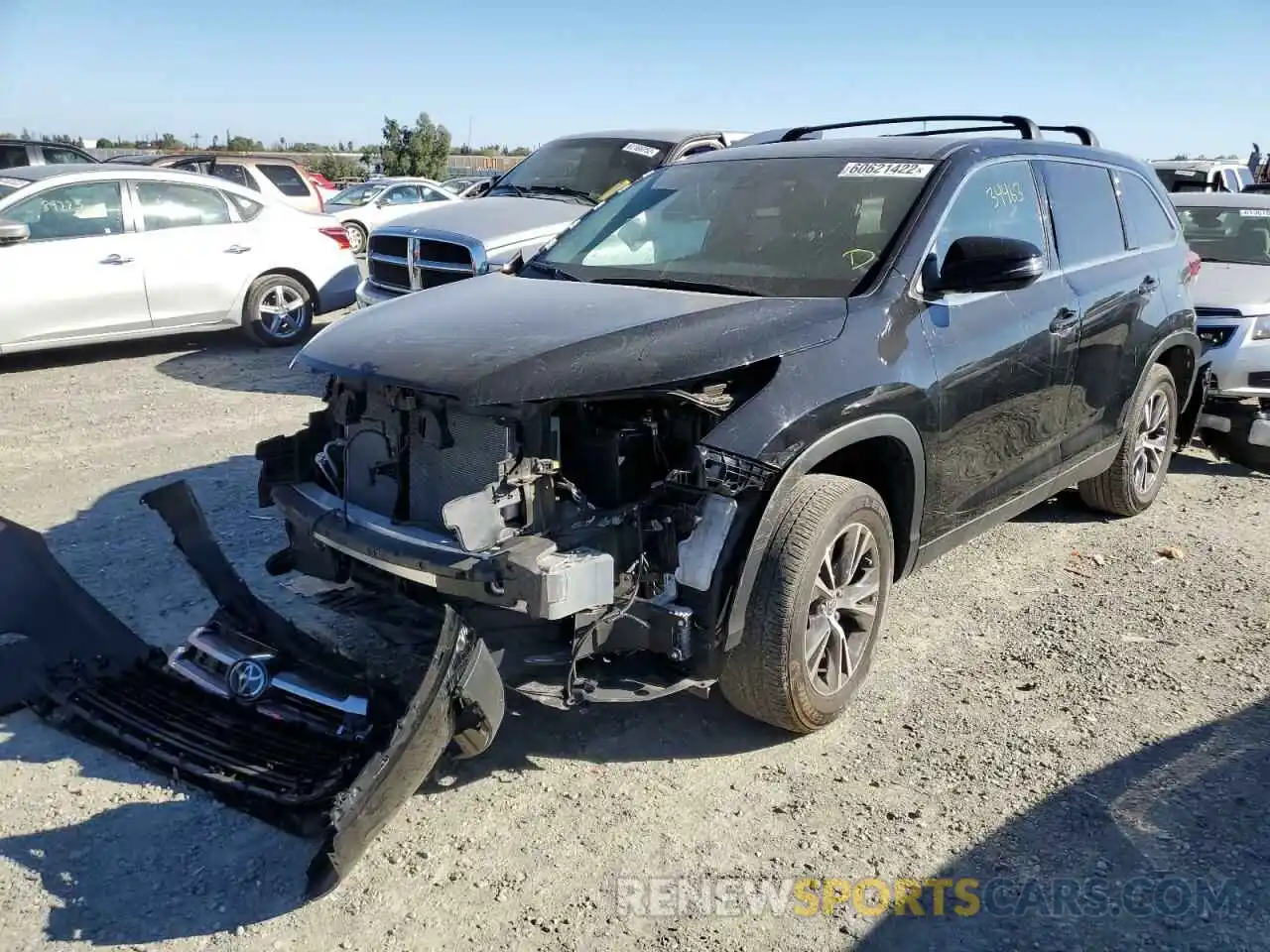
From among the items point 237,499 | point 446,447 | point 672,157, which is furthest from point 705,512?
Result: point 672,157

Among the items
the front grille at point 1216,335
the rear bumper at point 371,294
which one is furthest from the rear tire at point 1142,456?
the rear bumper at point 371,294

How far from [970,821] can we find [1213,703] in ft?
4.51

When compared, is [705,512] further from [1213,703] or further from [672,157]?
[672,157]

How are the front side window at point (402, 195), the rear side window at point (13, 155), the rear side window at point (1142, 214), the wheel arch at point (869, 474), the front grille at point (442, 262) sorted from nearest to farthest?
1. the wheel arch at point (869, 474)
2. the rear side window at point (1142, 214)
3. the front grille at point (442, 262)
4. the rear side window at point (13, 155)
5. the front side window at point (402, 195)

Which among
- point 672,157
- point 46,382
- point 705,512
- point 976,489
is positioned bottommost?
point 46,382

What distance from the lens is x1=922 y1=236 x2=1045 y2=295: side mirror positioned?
3.84m

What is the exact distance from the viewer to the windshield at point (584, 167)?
9242mm

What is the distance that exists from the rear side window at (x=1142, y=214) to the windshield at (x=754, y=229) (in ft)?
5.93

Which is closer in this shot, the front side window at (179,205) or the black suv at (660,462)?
the black suv at (660,462)

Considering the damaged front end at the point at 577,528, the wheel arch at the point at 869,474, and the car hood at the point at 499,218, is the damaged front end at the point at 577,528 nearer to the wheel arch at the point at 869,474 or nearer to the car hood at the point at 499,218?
the wheel arch at the point at 869,474

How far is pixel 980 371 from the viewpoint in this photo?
4.17 meters

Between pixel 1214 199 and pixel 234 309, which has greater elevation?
pixel 1214 199

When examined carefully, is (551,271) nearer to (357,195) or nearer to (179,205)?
(179,205)
